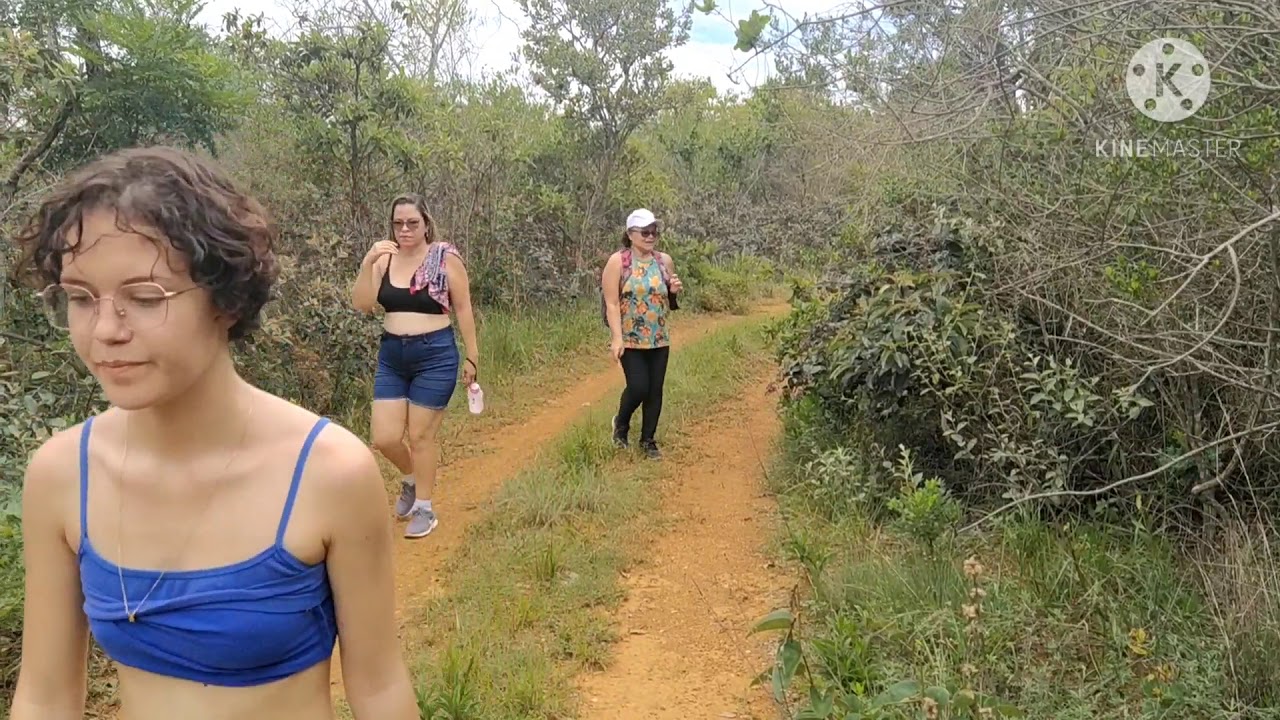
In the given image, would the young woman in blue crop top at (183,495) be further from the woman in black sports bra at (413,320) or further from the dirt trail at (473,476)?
the woman in black sports bra at (413,320)

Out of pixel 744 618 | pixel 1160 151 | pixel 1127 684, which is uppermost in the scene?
pixel 1160 151

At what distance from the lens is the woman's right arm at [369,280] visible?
169 inches

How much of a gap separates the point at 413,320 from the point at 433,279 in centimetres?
21

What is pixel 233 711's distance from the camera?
1315mm

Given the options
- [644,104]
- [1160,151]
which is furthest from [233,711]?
[644,104]

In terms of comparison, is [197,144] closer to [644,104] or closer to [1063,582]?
[644,104]

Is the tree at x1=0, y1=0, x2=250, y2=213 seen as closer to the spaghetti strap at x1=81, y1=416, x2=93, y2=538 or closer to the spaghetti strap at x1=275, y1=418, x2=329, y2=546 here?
the spaghetti strap at x1=81, y1=416, x2=93, y2=538

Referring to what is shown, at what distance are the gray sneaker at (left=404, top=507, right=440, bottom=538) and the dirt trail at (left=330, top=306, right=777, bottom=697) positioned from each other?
4 cm

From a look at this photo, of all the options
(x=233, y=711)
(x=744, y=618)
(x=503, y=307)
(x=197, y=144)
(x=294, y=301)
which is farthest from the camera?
(x=503, y=307)

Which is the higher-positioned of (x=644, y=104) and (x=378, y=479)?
(x=644, y=104)

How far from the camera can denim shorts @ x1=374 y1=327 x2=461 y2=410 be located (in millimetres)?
4285

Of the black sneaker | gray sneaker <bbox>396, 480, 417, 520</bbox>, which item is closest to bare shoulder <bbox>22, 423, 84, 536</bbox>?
gray sneaker <bbox>396, 480, 417, 520</bbox>

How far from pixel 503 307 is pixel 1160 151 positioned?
7287 mm

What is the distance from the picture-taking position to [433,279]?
168 inches
